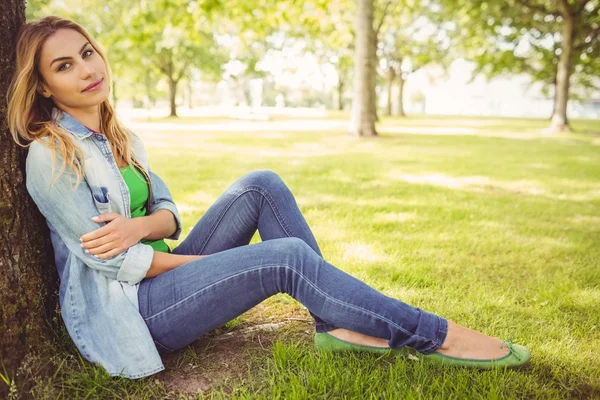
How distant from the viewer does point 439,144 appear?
13148 mm

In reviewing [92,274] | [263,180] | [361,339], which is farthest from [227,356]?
[263,180]

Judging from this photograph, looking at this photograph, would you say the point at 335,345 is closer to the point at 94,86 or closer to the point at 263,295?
the point at 263,295

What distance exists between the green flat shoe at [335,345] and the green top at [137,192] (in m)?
0.92

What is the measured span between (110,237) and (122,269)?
0.14 metres

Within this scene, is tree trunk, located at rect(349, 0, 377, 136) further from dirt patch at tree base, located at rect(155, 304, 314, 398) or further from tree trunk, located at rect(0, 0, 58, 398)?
tree trunk, located at rect(0, 0, 58, 398)

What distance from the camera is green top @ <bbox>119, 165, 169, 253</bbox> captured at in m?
2.27

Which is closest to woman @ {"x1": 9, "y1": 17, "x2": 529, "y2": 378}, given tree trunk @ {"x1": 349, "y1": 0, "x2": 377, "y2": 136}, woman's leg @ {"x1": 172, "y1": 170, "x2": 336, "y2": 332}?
woman's leg @ {"x1": 172, "y1": 170, "x2": 336, "y2": 332}

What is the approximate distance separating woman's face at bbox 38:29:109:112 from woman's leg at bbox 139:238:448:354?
870 mm

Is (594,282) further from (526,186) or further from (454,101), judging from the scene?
(454,101)

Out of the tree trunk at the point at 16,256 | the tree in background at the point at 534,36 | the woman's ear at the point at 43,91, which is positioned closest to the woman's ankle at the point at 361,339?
the tree trunk at the point at 16,256

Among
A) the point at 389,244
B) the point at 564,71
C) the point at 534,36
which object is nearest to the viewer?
the point at 389,244

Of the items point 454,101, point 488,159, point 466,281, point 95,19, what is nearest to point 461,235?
point 466,281

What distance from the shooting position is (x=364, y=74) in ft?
43.3

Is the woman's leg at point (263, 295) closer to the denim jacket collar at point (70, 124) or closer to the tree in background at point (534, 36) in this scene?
the denim jacket collar at point (70, 124)
